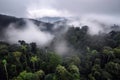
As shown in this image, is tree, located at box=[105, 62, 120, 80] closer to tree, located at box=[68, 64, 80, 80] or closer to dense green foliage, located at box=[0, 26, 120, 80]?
dense green foliage, located at box=[0, 26, 120, 80]

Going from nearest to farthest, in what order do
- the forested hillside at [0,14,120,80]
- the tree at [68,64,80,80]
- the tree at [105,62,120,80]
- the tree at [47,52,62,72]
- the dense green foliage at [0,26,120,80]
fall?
the tree at [68,64,80,80], the dense green foliage at [0,26,120,80], the forested hillside at [0,14,120,80], the tree at [105,62,120,80], the tree at [47,52,62,72]

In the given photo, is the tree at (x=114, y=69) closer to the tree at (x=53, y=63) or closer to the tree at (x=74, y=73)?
the tree at (x=74, y=73)

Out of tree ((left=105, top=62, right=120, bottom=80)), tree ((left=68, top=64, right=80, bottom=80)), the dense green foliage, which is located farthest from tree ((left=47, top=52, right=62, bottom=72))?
tree ((left=105, top=62, right=120, bottom=80))

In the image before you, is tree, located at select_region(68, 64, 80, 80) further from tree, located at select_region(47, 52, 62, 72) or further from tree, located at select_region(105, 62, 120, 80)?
tree, located at select_region(105, 62, 120, 80)

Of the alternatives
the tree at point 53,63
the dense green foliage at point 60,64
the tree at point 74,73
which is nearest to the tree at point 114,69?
the dense green foliage at point 60,64

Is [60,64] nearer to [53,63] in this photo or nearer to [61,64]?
[61,64]

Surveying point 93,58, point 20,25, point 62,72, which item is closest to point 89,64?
point 93,58

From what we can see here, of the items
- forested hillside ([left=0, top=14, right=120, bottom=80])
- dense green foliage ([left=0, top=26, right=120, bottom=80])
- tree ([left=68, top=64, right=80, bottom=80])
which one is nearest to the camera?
tree ([left=68, top=64, right=80, bottom=80])

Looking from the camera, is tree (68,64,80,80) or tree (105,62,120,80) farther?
tree (105,62,120,80)

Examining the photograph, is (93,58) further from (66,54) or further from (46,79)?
(46,79)
